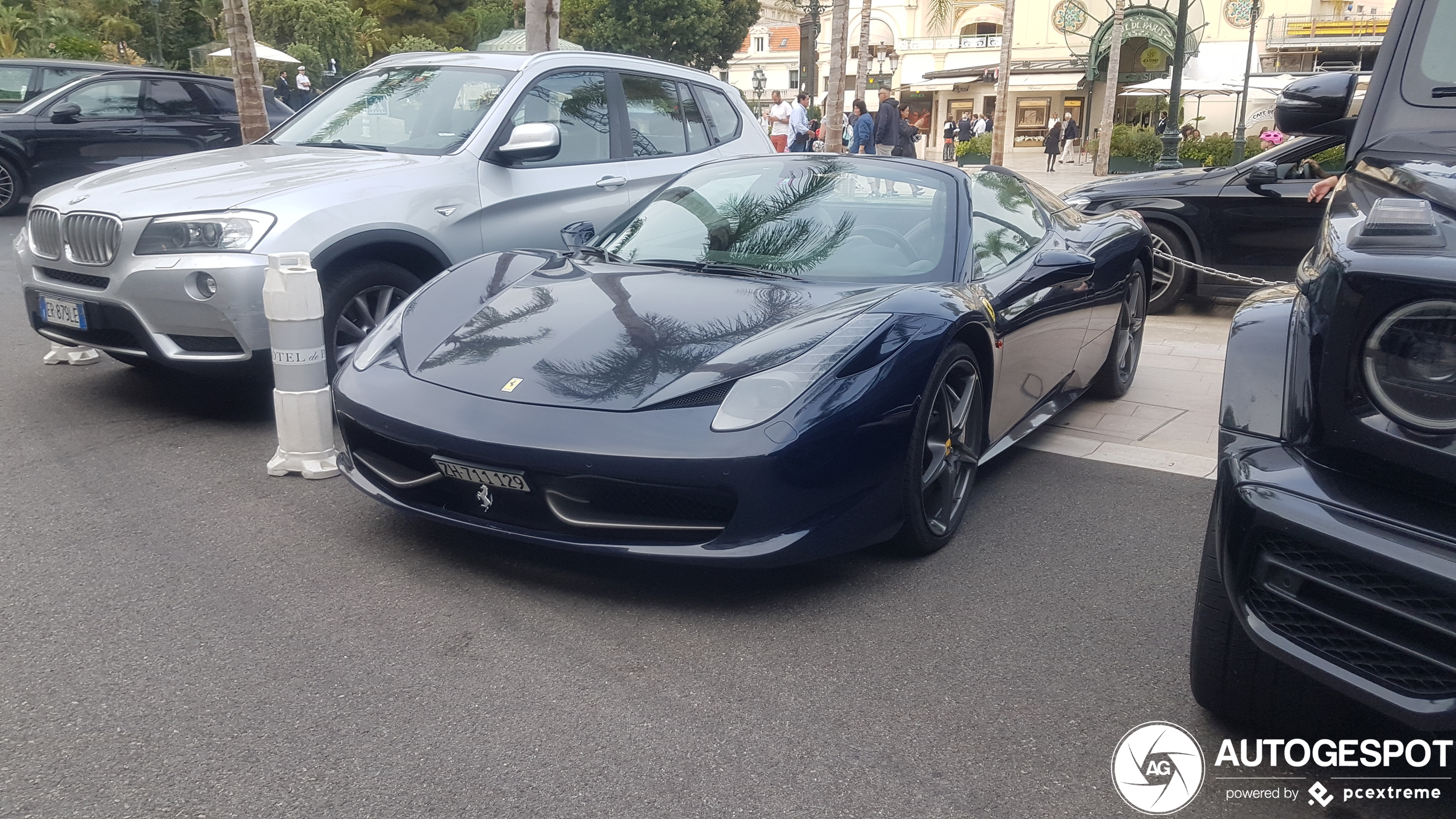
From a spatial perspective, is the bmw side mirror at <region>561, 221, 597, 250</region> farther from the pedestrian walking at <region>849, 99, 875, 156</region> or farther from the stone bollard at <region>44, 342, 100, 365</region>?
the pedestrian walking at <region>849, 99, 875, 156</region>

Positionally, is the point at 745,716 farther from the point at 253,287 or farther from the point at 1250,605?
the point at 253,287

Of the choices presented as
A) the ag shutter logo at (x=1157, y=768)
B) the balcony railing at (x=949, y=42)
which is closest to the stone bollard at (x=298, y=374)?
the ag shutter logo at (x=1157, y=768)

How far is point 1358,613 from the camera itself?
1.92 metres

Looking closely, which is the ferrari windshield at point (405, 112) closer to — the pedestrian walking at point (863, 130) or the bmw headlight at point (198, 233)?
the bmw headlight at point (198, 233)

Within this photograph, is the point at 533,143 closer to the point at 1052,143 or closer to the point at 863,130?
the point at 863,130

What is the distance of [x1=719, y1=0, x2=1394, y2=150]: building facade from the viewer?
1531 inches

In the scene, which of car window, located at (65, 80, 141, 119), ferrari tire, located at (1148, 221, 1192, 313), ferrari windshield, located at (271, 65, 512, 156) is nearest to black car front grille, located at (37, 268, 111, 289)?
ferrari windshield, located at (271, 65, 512, 156)

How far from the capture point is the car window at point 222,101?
13.4 m

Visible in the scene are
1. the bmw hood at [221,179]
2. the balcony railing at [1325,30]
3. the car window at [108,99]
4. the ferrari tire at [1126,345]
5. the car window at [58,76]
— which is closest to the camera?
the bmw hood at [221,179]

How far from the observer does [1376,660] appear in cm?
192

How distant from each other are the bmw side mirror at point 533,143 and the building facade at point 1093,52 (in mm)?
30860

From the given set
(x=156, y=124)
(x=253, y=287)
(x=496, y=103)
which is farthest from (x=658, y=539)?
(x=156, y=124)

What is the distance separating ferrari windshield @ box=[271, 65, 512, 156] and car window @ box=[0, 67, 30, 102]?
865cm

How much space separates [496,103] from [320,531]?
2811mm
